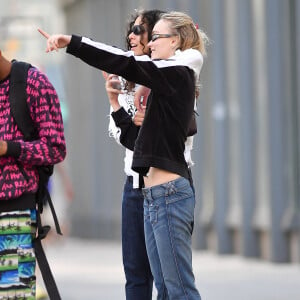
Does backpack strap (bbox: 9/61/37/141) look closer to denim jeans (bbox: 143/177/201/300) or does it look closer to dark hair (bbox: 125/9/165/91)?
denim jeans (bbox: 143/177/201/300)

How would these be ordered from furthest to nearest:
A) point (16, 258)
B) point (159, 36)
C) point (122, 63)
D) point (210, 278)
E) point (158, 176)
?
point (210, 278) → point (159, 36) → point (158, 176) → point (16, 258) → point (122, 63)

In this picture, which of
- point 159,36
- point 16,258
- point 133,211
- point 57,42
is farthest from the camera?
point 133,211

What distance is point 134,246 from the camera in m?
6.61

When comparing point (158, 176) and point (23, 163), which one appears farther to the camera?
point (158, 176)

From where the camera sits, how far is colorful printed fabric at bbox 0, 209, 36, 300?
5.64 m

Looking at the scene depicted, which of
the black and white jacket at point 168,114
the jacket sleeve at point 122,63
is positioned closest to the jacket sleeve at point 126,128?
the black and white jacket at point 168,114

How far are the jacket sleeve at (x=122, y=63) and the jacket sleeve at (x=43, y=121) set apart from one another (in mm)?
424

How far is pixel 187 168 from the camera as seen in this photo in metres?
5.98

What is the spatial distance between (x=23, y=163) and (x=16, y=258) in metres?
0.42

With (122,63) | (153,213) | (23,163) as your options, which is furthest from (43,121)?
(153,213)

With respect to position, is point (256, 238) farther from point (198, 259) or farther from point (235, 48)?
point (235, 48)

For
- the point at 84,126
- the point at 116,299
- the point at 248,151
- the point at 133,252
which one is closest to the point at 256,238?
the point at 248,151

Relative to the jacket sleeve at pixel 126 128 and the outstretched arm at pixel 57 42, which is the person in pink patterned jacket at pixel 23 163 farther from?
the jacket sleeve at pixel 126 128

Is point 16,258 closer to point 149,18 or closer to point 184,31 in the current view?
point 184,31
